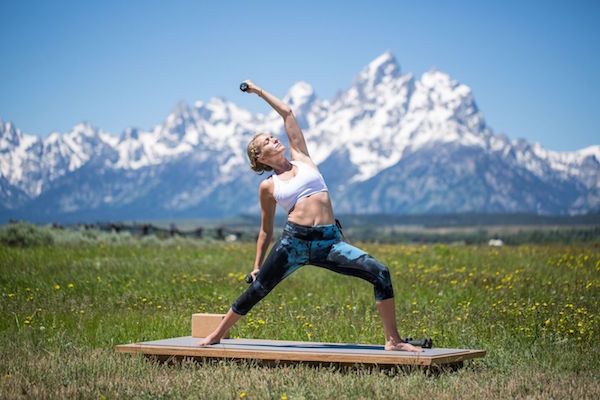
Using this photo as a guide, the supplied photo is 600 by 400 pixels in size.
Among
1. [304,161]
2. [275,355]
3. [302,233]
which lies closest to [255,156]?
[304,161]

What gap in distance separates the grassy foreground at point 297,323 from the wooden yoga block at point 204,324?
0.81 m

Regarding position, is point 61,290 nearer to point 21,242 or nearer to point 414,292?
point 414,292

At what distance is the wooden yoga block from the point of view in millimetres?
9578

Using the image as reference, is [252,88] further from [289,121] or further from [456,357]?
[456,357]

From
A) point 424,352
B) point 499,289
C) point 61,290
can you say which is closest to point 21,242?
point 61,290

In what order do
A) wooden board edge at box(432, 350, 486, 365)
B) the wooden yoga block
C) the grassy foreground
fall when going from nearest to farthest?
the grassy foreground → wooden board edge at box(432, 350, 486, 365) → the wooden yoga block

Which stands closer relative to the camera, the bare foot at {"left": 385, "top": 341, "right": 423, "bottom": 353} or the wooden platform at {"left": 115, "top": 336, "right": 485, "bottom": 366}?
the wooden platform at {"left": 115, "top": 336, "right": 485, "bottom": 366}

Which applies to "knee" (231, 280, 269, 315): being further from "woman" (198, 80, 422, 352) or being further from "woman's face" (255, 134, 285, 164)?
"woman's face" (255, 134, 285, 164)

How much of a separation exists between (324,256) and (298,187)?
0.70 meters

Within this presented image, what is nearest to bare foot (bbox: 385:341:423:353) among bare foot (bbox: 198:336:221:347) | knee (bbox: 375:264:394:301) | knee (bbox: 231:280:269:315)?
knee (bbox: 375:264:394:301)

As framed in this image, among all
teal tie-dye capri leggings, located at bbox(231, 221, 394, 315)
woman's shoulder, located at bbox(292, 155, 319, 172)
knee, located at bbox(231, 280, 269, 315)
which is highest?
woman's shoulder, located at bbox(292, 155, 319, 172)

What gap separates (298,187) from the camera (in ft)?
27.7

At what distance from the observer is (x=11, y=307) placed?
509 inches

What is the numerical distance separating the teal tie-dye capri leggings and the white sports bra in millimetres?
244
